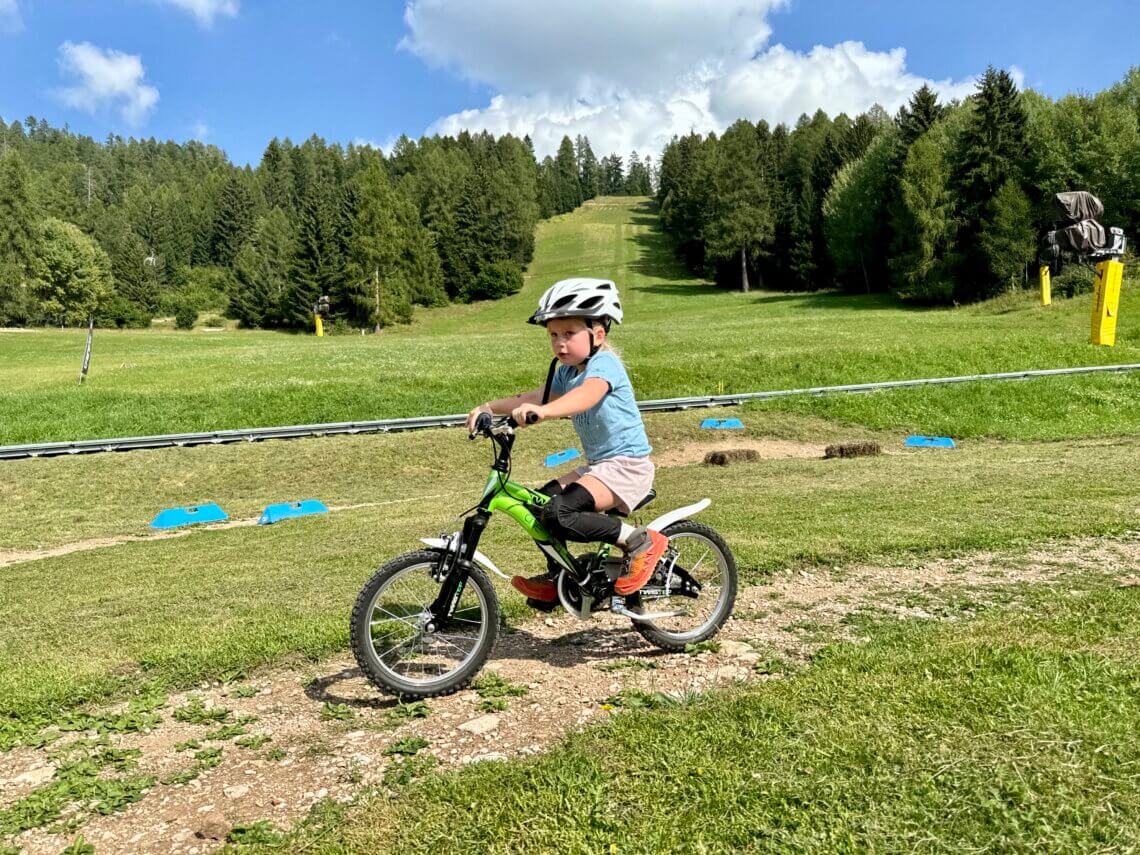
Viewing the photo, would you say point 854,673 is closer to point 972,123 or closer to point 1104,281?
point 1104,281

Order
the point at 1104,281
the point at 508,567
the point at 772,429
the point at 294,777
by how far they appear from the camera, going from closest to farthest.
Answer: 1. the point at 294,777
2. the point at 508,567
3. the point at 772,429
4. the point at 1104,281

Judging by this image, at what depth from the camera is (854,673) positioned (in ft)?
Result: 14.9

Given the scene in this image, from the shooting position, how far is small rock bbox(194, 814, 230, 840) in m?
3.46

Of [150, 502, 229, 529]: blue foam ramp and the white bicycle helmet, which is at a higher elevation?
the white bicycle helmet

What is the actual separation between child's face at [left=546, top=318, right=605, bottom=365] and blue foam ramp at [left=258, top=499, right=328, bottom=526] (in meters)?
10.5

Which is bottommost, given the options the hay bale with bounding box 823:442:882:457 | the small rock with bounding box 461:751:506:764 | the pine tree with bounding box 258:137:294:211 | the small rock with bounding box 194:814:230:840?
the hay bale with bounding box 823:442:882:457

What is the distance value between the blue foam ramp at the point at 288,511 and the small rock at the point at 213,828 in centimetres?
1075

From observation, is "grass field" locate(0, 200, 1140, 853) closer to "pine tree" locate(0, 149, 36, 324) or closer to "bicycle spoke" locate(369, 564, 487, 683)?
"bicycle spoke" locate(369, 564, 487, 683)

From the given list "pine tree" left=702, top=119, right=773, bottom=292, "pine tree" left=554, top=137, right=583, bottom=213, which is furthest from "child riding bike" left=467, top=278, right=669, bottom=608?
"pine tree" left=554, top=137, right=583, bottom=213

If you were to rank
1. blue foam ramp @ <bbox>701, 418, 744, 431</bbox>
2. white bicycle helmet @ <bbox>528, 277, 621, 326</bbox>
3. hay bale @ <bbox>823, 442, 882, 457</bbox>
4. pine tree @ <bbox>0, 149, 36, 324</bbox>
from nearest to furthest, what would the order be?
white bicycle helmet @ <bbox>528, 277, 621, 326</bbox>
hay bale @ <bbox>823, 442, 882, 457</bbox>
blue foam ramp @ <bbox>701, 418, 744, 431</bbox>
pine tree @ <bbox>0, 149, 36, 324</bbox>

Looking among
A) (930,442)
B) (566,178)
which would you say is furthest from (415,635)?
(566,178)

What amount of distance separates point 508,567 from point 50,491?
13.9 metres

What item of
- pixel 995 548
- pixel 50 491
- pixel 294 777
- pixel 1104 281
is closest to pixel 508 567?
pixel 294 777

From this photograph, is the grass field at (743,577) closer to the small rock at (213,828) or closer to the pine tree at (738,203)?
the small rock at (213,828)
